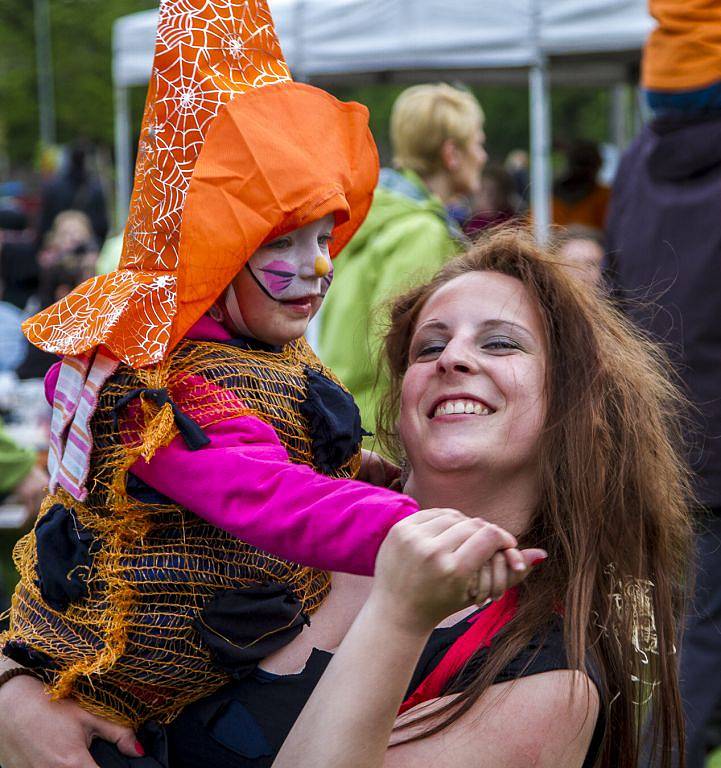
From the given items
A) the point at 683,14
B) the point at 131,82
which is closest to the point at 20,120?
the point at 131,82

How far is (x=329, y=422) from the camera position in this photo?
186 cm

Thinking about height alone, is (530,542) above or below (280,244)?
below

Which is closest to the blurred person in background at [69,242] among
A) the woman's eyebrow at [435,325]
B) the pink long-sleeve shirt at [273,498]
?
the woman's eyebrow at [435,325]

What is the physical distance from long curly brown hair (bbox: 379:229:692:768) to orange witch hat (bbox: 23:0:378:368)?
18.1 inches

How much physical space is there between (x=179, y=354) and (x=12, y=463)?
267 cm

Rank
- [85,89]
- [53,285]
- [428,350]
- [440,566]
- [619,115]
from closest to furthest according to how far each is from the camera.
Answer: [440,566] → [428,350] → [53,285] → [619,115] → [85,89]

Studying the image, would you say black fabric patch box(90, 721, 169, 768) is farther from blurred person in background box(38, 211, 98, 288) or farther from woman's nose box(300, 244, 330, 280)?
blurred person in background box(38, 211, 98, 288)

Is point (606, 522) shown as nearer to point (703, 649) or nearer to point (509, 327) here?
point (509, 327)

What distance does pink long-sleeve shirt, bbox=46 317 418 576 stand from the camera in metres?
1.47

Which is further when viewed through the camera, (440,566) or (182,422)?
(182,422)

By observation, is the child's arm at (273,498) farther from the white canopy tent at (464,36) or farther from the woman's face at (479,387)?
the white canopy tent at (464,36)

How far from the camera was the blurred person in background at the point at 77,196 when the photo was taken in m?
11.9

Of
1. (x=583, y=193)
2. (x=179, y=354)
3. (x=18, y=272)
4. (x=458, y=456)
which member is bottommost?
(x=18, y=272)

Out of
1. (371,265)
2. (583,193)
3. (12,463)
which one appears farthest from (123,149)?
(371,265)
